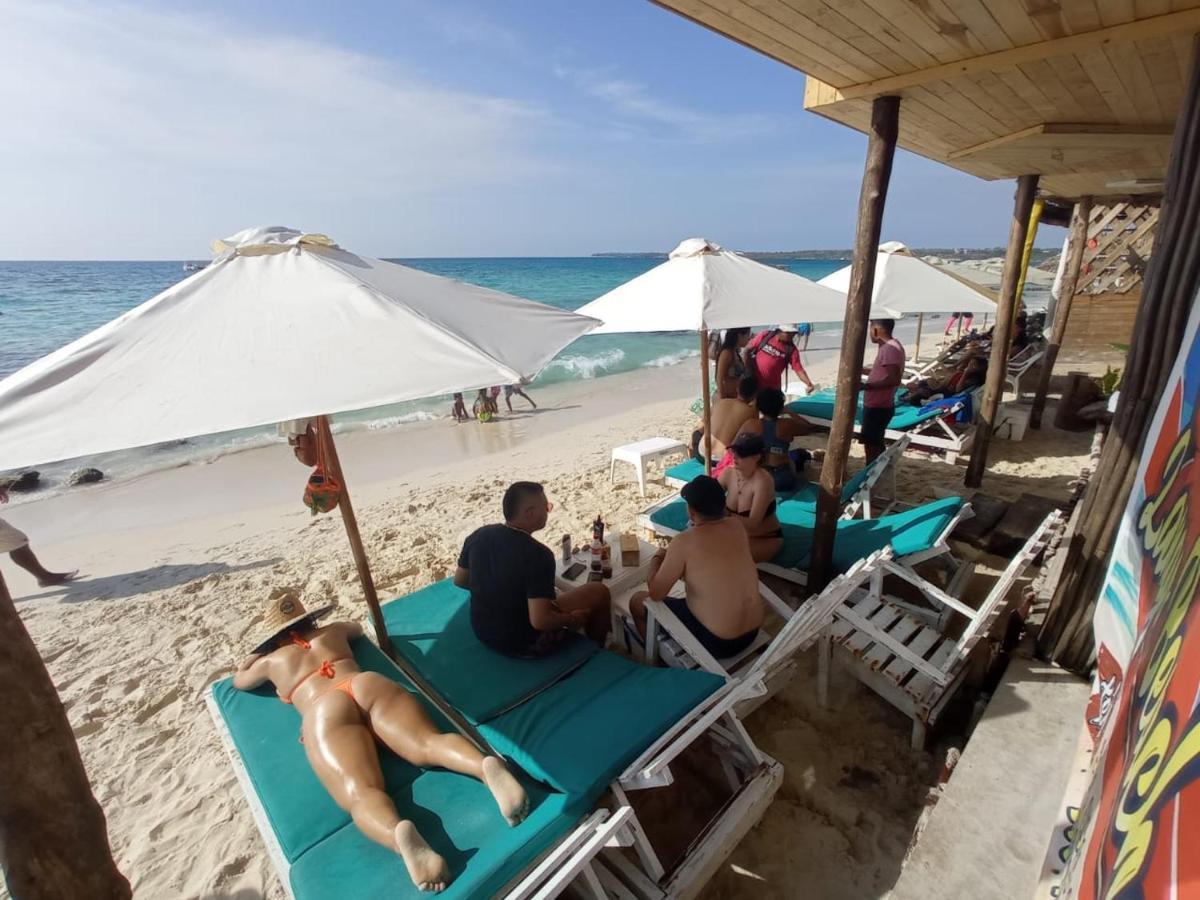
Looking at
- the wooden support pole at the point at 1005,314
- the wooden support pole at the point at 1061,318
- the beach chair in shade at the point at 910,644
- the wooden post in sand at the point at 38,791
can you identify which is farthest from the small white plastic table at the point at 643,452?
the wooden post in sand at the point at 38,791

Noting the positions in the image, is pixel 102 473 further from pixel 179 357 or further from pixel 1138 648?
pixel 1138 648

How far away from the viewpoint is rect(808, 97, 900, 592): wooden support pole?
9.86ft

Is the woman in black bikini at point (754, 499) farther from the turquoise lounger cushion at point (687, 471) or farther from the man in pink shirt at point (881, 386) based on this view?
the man in pink shirt at point (881, 386)

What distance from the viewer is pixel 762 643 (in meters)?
3.10

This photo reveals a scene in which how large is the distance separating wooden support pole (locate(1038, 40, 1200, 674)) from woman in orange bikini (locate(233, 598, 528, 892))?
273 cm

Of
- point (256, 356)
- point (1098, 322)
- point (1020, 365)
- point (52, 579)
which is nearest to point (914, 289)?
point (1020, 365)

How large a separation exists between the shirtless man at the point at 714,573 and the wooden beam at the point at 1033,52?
2.17 metres

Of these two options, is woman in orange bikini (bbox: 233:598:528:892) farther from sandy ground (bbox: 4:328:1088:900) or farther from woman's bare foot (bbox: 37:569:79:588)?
woman's bare foot (bbox: 37:569:79:588)

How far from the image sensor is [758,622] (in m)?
2.99

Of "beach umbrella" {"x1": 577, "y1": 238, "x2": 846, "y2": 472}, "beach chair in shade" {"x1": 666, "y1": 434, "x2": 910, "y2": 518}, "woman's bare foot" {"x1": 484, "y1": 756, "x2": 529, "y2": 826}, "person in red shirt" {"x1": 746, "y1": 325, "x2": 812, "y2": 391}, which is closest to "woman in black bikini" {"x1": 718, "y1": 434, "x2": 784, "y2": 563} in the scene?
"beach umbrella" {"x1": 577, "y1": 238, "x2": 846, "y2": 472}

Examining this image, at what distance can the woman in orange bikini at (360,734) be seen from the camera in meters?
2.04

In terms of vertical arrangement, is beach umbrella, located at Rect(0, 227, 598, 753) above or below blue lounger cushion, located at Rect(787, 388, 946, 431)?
above

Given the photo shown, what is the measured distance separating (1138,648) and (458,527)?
549 centimetres

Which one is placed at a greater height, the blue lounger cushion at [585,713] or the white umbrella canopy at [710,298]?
the white umbrella canopy at [710,298]
